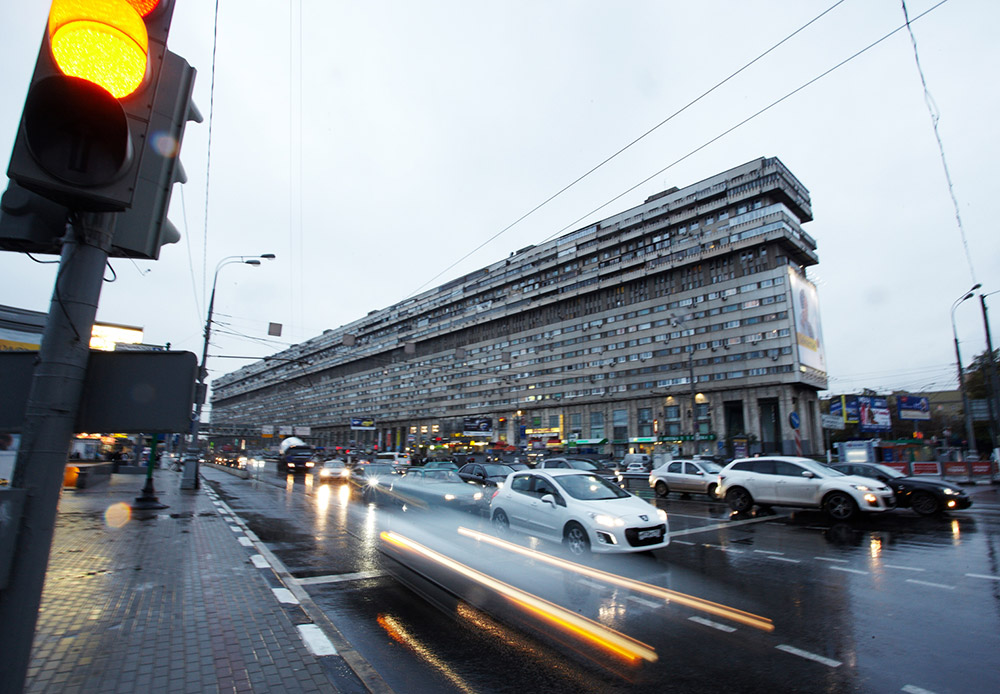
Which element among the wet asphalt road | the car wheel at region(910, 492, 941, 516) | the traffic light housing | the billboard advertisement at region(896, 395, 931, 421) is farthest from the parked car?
the billboard advertisement at region(896, 395, 931, 421)

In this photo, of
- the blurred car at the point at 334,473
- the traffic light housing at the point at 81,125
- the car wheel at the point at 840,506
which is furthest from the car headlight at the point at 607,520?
the blurred car at the point at 334,473

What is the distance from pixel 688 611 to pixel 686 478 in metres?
14.9

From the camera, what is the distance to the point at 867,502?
12062 millimetres

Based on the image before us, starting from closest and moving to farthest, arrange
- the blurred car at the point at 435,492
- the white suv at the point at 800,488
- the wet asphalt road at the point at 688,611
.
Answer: the wet asphalt road at the point at 688,611 → the blurred car at the point at 435,492 → the white suv at the point at 800,488

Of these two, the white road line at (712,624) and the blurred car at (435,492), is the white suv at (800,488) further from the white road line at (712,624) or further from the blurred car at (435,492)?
the white road line at (712,624)

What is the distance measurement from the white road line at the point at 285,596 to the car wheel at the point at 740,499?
1260 centimetres

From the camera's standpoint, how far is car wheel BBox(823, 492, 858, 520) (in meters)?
12.3

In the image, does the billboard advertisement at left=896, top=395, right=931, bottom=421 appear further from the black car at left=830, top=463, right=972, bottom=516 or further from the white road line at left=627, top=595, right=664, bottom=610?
the white road line at left=627, top=595, right=664, bottom=610

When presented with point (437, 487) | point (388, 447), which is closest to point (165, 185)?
point (437, 487)

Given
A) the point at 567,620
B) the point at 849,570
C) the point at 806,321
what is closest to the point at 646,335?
the point at 806,321

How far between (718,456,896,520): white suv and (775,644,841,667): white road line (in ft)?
31.5

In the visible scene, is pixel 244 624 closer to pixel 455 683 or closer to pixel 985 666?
pixel 455 683

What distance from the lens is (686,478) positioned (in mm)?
19641

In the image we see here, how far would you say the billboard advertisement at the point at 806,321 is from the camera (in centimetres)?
6412
